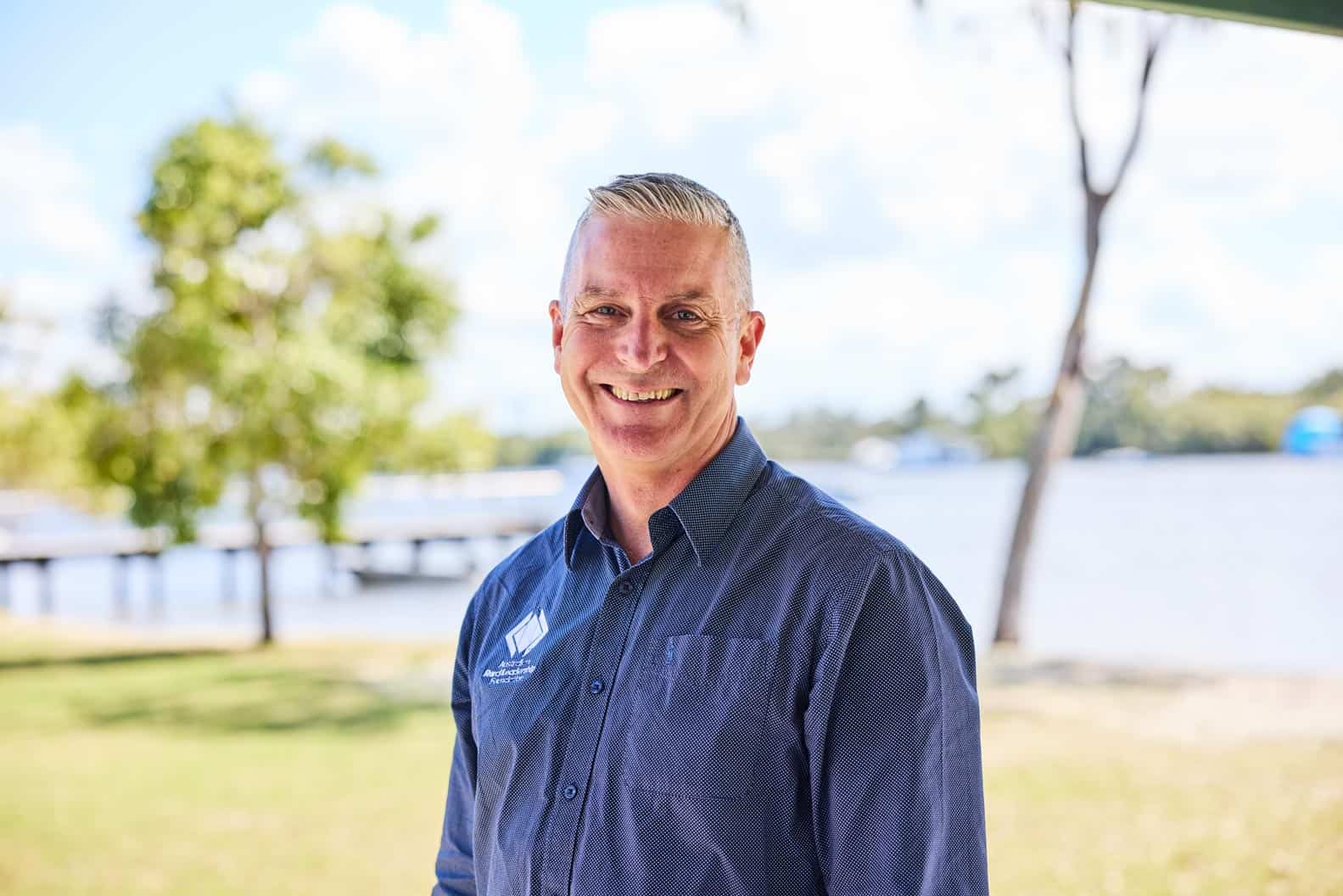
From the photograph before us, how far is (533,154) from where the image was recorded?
5203 centimetres

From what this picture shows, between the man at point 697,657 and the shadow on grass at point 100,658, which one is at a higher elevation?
the man at point 697,657

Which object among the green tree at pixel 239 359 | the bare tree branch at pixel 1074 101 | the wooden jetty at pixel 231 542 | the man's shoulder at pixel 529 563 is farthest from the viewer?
the wooden jetty at pixel 231 542

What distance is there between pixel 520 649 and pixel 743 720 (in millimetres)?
375

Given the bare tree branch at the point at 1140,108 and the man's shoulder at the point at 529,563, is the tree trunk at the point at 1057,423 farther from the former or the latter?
the man's shoulder at the point at 529,563

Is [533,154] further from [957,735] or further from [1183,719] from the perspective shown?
[957,735]

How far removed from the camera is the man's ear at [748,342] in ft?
5.32

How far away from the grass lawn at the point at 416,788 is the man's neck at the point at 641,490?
5197 millimetres

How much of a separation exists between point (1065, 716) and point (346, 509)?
1112cm

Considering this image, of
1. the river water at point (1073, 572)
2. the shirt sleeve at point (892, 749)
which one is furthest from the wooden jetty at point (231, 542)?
the shirt sleeve at point (892, 749)

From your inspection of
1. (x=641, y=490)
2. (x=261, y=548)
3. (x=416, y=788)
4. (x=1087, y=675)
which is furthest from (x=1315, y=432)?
(x=641, y=490)

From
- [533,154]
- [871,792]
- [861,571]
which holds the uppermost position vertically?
[533,154]

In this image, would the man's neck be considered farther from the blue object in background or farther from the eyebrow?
the blue object in background

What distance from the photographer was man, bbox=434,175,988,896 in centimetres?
130

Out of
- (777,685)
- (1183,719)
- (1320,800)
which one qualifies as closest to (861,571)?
(777,685)
